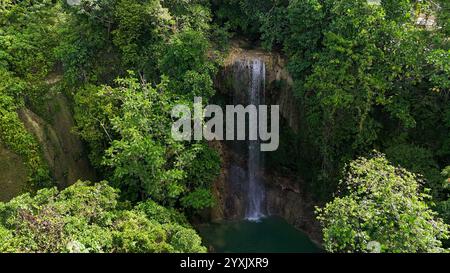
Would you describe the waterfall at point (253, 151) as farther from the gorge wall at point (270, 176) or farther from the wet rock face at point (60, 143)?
the wet rock face at point (60, 143)

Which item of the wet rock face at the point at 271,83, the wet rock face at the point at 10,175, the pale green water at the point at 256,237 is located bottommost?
the pale green water at the point at 256,237

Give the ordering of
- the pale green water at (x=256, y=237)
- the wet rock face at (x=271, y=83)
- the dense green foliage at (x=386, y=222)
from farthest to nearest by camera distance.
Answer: the wet rock face at (x=271, y=83)
the pale green water at (x=256, y=237)
the dense green foliage at (x=386, y=222)

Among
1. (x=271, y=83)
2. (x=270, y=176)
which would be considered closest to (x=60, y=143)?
(x=271, y=83)

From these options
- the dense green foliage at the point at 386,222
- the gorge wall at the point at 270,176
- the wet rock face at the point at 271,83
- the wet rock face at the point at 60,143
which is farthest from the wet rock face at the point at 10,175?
the dense green foliage at the point at 386,222

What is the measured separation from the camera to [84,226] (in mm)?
9406

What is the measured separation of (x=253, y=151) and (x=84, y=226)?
8.60 m

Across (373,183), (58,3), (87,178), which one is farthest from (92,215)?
(58,3)

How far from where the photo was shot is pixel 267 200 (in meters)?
17.0

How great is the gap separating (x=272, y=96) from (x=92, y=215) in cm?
839

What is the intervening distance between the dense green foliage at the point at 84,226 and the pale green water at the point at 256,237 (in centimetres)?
419

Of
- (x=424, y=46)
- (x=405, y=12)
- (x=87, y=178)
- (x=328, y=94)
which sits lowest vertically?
(x=87, y=178)

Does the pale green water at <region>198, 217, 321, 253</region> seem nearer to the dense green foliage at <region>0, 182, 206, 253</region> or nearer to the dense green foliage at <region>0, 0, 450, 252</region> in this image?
the dense green foliage at <region>0, 0, 450, 252</region>

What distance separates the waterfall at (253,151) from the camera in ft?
51.6

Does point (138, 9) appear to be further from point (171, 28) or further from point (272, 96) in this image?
point (272, 96)
